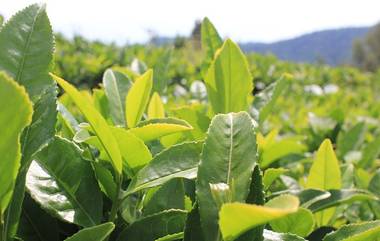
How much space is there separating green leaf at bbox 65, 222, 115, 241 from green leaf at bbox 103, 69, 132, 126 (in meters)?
0.62

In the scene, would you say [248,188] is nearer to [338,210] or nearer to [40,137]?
[40,137]

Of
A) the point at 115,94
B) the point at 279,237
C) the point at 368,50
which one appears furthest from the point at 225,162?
the point at 368,50

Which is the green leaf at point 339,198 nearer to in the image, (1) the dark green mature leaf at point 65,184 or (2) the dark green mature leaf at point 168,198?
(2) the dark green mature leaf at point 168,198

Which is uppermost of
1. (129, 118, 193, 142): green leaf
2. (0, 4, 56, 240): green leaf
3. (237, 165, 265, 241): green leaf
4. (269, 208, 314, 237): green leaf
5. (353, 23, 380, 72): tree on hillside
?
(0, 4, 56, 240): green leaf

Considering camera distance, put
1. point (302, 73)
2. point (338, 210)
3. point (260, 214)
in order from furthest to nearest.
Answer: point (302, 73) → point (338, 210) → point (260, 214)

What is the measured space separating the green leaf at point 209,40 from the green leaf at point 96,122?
2.36 ft

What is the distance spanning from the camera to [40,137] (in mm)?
1019

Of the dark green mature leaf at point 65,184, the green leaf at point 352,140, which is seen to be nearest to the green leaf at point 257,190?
the dark green mature leaf at point 65,184

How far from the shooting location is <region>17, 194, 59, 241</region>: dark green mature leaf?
1.15 metres

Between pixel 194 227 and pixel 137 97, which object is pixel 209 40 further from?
pixel 194 227

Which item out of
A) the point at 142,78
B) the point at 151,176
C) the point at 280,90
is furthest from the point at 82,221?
the point at 280,90

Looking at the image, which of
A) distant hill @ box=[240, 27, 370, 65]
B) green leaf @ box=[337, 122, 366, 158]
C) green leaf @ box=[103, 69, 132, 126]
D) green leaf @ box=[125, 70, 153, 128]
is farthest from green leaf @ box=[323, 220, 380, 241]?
green leaf @ box=[337, 122, 366, 158]

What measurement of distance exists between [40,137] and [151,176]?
0.24 meters

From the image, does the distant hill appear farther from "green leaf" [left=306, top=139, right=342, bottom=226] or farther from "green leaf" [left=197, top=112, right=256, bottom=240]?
"green leaf" [left=197, top=112, right=256, bottom=240]
